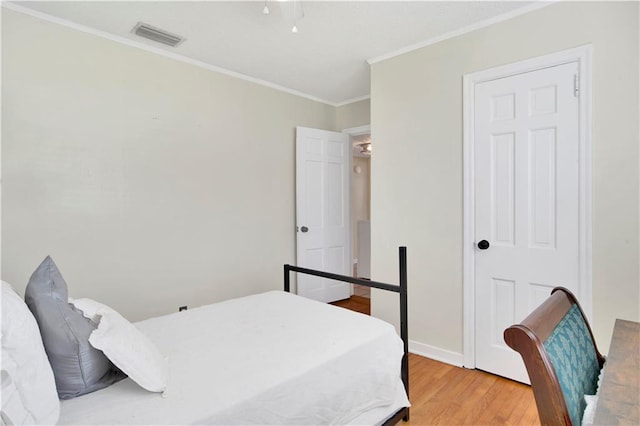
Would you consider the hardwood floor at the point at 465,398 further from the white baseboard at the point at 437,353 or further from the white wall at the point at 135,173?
the white wall at the point at 135,173

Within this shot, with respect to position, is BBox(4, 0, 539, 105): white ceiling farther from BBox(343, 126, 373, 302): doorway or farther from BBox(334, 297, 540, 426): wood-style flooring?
BBox(334, 297, 540, 426): wood-style flooring

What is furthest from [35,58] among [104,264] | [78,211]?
[104,264]

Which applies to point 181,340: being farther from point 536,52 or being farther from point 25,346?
point 536,52

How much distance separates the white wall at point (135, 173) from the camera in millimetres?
2303

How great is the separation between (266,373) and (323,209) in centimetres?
292

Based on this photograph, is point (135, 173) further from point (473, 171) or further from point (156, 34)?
point (473, 171)

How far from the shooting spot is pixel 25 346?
957 mm

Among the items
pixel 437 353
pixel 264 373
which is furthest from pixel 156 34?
pixel 437 353

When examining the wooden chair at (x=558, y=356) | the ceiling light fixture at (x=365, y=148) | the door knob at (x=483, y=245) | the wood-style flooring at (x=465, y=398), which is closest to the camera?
the wooden chair at (x=558, y=356)

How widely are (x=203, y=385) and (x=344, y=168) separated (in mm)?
3433

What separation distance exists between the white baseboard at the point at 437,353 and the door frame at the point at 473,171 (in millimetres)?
56

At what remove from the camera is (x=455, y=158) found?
2590mm

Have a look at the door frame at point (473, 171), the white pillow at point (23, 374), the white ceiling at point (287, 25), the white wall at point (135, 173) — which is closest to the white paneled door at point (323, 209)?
the white wall at point (135, 173)

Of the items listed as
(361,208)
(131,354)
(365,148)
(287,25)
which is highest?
(287,25)
